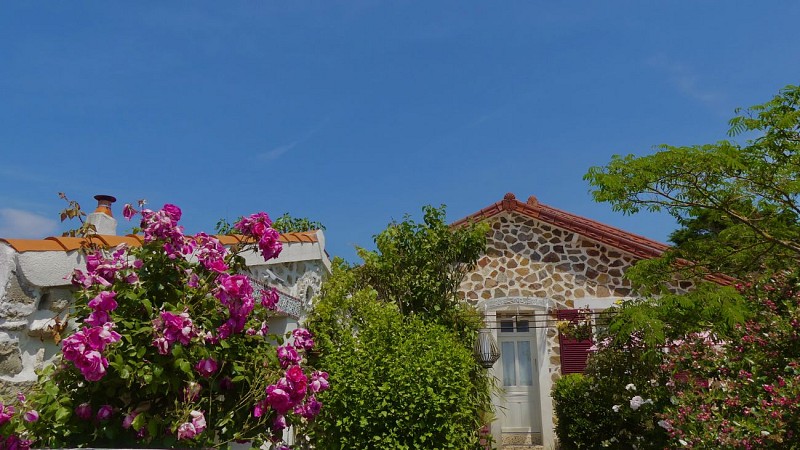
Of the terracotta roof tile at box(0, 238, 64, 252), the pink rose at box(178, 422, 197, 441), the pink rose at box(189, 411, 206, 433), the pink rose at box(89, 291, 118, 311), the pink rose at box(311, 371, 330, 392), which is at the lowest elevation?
the pink rose at box(178, 422, 197, 441)

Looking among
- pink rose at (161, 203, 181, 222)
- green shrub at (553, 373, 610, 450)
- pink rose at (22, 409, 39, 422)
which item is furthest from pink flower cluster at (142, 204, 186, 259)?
green shrub at (553, 373, 610, 450)

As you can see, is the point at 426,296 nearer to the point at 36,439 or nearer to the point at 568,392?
the point at 568,392

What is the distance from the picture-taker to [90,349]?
262 cm

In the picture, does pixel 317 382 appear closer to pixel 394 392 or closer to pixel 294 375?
pixel 294 375

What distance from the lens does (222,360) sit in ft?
10.5

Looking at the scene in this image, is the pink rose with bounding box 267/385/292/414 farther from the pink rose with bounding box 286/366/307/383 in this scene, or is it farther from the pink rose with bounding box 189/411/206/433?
the pink rose with bounding box 189/411/206/433

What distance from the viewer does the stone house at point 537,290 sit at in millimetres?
10742

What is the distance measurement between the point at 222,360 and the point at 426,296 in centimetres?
447

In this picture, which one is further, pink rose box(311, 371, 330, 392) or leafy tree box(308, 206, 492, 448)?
leafy tree box(308, 206, 492, 448)

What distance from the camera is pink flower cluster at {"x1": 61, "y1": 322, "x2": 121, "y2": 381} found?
259 cm

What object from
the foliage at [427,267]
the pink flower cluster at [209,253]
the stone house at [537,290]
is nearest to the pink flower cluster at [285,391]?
the pink flower cluster at [209,253]

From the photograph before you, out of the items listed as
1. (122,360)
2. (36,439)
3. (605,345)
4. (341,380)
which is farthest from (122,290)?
(605,345)

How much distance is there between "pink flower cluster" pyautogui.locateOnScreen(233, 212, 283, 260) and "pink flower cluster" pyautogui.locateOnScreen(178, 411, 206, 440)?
1.09 meters

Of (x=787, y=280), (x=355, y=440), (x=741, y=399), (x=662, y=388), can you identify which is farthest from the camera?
(x=662, y=388)
